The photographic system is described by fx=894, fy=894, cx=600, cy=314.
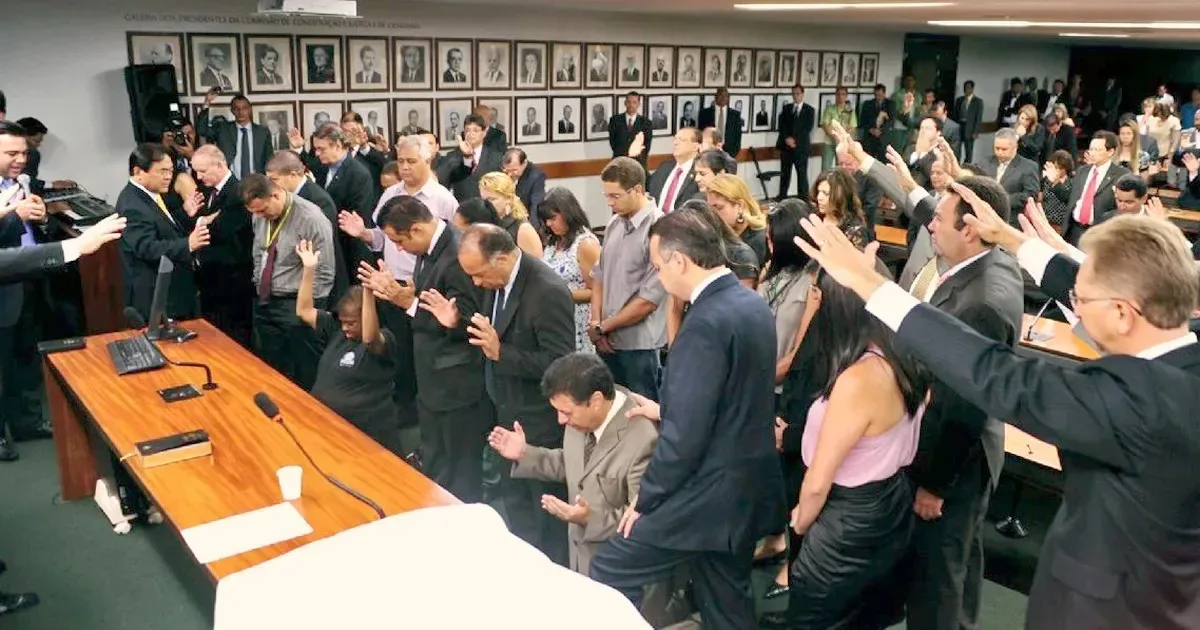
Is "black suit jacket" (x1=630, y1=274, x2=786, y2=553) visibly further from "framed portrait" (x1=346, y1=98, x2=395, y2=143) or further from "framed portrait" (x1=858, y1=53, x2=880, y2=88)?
"framed portrait" (x1=858, y1=53, x2=880, y2=88)

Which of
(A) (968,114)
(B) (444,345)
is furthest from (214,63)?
(A) (968,114)

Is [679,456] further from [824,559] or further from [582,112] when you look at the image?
[582,112]

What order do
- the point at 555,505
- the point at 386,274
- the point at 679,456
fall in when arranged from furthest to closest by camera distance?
1. the point at 386,274
2. the point at 555,505
3. the point at 679,456

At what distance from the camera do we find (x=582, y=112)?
438 inches

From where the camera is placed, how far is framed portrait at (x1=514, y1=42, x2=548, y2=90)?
10.3m

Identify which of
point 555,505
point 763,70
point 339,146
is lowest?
point 555,505

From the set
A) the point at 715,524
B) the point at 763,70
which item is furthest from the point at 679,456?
the point at 763,70

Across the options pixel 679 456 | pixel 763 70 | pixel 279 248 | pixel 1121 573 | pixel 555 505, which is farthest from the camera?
pixel 763 70

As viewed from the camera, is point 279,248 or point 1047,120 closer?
point 279,248

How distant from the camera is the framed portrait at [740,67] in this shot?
1260cm

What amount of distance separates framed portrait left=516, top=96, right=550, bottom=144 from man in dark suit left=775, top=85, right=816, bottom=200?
4099 mm

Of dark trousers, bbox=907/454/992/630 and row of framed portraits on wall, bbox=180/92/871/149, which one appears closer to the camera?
dark trousers, bbox=907/454/992/630

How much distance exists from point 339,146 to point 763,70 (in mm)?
8473

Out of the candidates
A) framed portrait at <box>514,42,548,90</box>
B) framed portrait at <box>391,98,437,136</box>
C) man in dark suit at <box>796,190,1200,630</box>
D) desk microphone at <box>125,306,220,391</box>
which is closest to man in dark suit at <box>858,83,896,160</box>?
framed portrait at <box>514,42,548,90</box>
